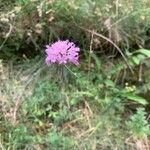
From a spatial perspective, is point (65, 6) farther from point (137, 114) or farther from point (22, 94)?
point (137, 114)

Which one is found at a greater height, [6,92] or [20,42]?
[20,42]

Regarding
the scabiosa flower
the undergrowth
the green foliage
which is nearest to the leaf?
the undergrowth

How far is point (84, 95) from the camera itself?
328cm

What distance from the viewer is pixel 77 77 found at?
10.8ft

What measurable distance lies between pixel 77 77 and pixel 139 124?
1.62 ft

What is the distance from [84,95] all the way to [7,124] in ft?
1.73

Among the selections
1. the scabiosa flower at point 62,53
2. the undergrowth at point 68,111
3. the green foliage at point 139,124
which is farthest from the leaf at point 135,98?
the scabiosa flower at point 62,53

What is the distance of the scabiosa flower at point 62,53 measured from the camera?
3195 mm

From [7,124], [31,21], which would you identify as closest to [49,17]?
[31,21]

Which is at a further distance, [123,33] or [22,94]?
[123,33]

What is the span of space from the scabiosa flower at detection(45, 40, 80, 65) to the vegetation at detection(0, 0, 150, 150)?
3.8 inches

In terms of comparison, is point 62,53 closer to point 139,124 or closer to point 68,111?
point 68,111

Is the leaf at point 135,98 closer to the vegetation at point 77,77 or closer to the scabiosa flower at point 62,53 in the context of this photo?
the vegetation at point 77,77

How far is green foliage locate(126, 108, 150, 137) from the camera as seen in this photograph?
3.10 meters
